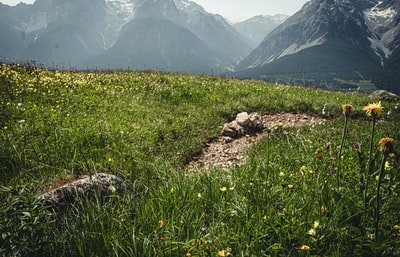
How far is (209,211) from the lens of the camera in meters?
3.68

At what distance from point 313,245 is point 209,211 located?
4.74ft

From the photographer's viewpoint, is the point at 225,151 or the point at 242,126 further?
the point at 242,126

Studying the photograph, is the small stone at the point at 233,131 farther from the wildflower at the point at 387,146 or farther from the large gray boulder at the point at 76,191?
the wildflower at the point at 387,146

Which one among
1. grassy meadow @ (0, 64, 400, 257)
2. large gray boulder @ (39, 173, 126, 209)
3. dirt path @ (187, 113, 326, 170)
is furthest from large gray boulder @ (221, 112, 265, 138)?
large gray boulder @ (39, 173, 126, 209)

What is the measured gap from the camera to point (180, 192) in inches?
153

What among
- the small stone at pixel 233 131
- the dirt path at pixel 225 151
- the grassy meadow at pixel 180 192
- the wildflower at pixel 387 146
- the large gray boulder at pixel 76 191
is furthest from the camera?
the small stone at pixel 233 131

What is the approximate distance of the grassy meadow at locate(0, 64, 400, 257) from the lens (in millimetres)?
2637

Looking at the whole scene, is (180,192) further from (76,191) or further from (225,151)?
(225,151)

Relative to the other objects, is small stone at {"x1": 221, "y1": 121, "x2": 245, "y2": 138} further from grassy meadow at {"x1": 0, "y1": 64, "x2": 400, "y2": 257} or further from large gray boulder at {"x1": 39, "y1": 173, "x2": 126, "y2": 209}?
large gray boulder at {"x1": 39, "y1": 173, "x2": 126, "y2": 209}

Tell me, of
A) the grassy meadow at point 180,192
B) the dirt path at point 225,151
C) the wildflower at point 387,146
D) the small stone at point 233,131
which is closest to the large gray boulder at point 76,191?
the grassy meadow at point 180,192

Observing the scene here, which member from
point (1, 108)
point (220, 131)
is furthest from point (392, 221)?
point (1, 108)

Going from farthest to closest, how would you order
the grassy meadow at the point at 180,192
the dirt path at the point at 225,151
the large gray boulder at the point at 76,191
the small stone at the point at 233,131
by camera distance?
the small stone at the point at 233,131, the dirt path at the point at 225,151, the large gray boulder at the point at 76,191, the grassy meadow at the point at 180,192

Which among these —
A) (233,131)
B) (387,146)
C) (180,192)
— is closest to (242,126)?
(233,131)

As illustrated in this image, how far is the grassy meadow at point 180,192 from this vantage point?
264 centimetres
